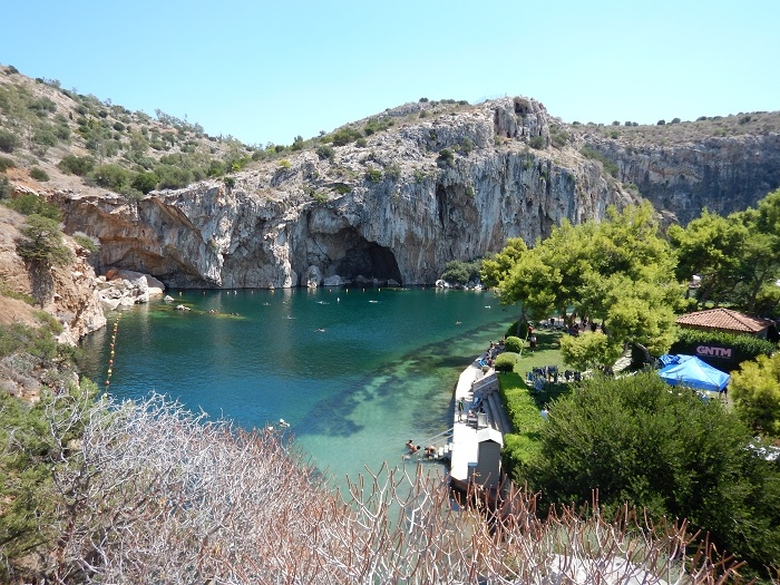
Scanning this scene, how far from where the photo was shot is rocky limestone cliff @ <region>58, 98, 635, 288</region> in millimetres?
51719

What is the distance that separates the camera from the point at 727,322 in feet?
72.0

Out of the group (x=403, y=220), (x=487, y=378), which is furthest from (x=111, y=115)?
(x=487, y=378)

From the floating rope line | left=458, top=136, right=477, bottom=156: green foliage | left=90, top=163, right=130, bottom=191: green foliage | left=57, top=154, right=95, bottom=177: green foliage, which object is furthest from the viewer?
left=458, top=136, right=477, bottom=156: green foliage

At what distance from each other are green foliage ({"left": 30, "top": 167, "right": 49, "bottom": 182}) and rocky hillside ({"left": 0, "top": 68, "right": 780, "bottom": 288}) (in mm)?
115

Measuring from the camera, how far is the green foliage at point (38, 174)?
44.5m

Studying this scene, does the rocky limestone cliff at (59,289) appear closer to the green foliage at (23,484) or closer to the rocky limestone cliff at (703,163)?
the green foliage at (23,484)

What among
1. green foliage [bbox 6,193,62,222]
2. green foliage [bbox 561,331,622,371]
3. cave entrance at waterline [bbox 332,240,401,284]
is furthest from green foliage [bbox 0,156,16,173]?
green foliage [bbox 561,331,622,371]

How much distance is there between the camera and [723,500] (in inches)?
306

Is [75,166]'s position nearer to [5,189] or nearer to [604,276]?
[5,189]

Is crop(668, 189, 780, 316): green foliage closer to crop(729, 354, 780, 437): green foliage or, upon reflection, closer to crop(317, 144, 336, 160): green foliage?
crop(729, 354, 780, 437): green foliage

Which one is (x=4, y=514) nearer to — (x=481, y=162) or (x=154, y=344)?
(x=154, y=344)

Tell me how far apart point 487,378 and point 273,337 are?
17.8 m

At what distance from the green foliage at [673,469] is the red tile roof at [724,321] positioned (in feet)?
49.4

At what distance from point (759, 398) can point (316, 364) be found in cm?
2067
